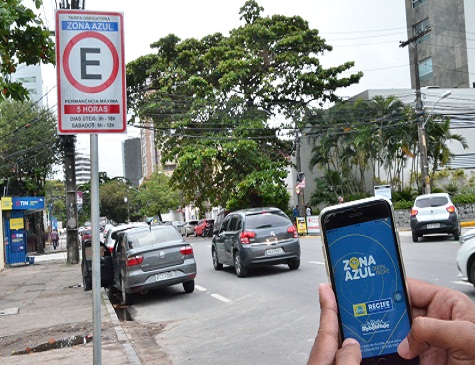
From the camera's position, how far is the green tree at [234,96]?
1405 inches

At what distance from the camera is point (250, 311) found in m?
10.5

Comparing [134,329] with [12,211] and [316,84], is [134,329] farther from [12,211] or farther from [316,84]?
[316,84]

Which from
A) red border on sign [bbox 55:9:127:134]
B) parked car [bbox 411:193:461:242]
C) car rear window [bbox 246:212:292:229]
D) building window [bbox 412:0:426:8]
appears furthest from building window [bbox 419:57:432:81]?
red border on sign [bbox 55:9:127:134]

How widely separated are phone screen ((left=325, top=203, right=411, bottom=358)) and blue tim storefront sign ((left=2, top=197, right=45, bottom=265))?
94.2ft

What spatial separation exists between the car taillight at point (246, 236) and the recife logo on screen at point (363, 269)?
13.3 m

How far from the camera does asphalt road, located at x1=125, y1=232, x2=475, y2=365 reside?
7609mm

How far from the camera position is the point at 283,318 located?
9.40 metres

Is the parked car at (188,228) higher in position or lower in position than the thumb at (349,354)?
lower

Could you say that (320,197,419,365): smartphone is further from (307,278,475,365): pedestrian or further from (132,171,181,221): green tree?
(132,171,181,221): green tree

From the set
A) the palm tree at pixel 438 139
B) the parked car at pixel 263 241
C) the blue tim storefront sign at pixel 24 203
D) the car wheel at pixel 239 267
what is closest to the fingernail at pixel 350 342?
the parked car at pixel 263 241

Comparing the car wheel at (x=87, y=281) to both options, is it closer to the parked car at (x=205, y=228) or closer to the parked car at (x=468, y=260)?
the parked car at (x=468, y=260)

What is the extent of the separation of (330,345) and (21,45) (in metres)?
9.98

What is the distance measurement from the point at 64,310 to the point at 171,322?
351 cm

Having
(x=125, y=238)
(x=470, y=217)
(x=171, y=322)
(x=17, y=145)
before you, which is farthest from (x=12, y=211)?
(x=470, y=217)
